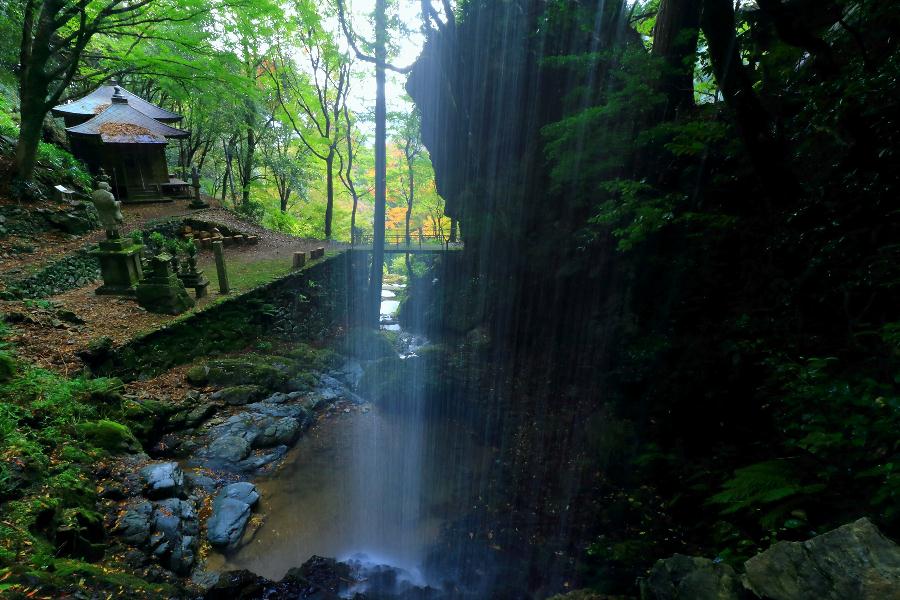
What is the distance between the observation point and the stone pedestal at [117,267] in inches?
371

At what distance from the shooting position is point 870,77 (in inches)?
144

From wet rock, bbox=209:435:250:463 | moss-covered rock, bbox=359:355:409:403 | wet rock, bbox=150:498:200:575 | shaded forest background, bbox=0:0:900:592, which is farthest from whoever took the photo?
moss-covered rock, bbox=359:355:409:403

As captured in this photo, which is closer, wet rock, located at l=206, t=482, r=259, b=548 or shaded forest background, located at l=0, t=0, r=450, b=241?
wet rock, located at l=206, t=482, r=259, b=548

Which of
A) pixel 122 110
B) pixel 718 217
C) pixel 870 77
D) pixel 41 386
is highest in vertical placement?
pixel 122 110

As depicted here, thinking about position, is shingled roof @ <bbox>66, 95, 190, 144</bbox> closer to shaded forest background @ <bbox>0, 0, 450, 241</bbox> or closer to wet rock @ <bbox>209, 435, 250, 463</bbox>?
shaded forest background @ <bbox>0, 0, 450, 241</bbox>

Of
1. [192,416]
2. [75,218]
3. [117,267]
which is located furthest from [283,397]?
[75,218]

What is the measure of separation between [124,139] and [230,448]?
1537 cm

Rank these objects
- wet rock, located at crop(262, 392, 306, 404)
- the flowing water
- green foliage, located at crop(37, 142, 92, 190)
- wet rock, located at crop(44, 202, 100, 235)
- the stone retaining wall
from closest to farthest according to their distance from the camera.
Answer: the flowing water, the stone retaining wall, wet rock, located at crop(262, 392, 306, 404), wet rock, located at crop(44, 202, 100, 235), green foliage, located at crop(37, 142, 92, 190)

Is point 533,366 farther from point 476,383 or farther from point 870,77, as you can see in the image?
point 870,77

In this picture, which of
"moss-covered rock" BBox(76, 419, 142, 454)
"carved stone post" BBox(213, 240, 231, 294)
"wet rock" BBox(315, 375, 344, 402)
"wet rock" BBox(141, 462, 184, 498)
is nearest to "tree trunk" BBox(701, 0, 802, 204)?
"wet rock" BBox(141, 462, 184, 498)

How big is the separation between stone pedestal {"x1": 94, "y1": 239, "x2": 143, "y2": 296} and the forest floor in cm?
24

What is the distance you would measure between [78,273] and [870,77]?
1505 centimetres

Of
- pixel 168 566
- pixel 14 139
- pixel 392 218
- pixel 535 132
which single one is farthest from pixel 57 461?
pixel 392 218

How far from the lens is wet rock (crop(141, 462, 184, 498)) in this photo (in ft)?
18.8
